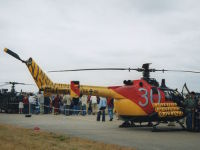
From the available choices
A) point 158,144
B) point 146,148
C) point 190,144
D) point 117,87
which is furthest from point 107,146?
point 117,87

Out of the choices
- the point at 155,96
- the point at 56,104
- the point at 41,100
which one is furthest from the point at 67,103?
the point at 155,96

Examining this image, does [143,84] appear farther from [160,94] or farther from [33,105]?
[33,105]

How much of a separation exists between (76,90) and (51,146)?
6397mm

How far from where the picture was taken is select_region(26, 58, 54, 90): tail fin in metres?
16.2

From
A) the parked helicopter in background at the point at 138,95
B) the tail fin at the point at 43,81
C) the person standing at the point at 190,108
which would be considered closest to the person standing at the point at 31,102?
the tail fin at the point at 43,81

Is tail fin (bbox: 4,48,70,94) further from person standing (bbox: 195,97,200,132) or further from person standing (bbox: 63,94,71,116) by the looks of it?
person standing (bbox: 63,94,71,116)

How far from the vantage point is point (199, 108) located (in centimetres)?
1553

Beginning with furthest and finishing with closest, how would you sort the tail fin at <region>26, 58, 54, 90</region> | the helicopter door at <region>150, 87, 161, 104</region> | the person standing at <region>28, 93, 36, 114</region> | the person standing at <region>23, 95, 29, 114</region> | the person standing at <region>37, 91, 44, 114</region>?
the person standing at <region>28, 93, 36, 114</region> → the person standing at <region>23, 95, 29, 114</region> → the person standing at <region>37, 91, 44, 114</region> → the tail fin at <region>26, 58, 54, 90</region> → the helicopter door at <region>150, 87, 161, 104</region>

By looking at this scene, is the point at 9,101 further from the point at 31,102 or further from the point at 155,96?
the point at 155,96

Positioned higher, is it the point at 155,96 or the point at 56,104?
the point at 155,96

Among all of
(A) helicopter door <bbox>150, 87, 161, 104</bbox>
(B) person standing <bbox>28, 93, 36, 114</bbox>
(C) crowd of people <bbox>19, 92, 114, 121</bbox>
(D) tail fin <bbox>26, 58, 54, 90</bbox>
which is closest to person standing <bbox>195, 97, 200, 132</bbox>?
(A) helicopter door <bbox>150, 87, 161, 104</bbox>

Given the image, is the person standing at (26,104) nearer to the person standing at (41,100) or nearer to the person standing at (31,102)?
the person standing at (31,102)

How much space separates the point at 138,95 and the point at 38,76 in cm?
487

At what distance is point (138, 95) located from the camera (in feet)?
50.2
